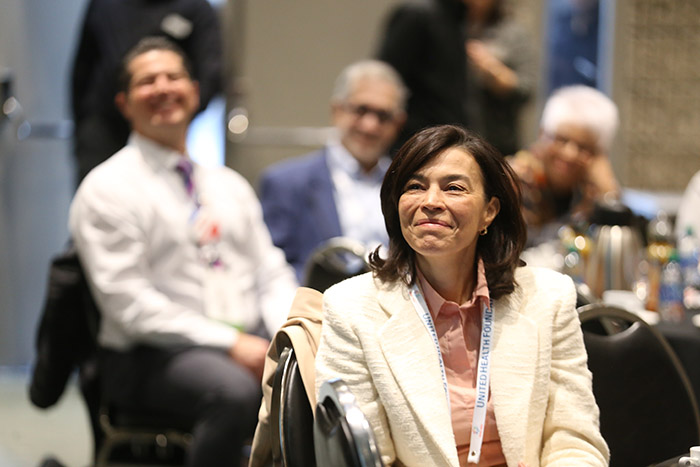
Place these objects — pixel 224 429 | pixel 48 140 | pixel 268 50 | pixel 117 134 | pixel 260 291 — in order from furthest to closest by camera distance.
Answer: pixel 268 50 < pixel 48 140 < pixel 117 134 < pixel 260 291 < pixel 224 429

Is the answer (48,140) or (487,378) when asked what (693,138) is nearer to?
(48,140)

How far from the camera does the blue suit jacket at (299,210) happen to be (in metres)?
3.86

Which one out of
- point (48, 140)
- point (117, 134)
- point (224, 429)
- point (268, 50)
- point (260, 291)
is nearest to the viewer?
point (224, 429)

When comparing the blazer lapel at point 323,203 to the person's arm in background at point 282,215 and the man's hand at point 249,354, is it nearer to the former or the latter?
the person's arm in background at point 282,215

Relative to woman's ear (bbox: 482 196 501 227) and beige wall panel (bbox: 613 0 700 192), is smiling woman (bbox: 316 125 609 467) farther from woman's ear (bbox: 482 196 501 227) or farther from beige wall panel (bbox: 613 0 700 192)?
beige wall panel (bbox: 613 0 700 192)

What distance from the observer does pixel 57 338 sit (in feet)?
9.30

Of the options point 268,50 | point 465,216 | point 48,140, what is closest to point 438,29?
point 268,50

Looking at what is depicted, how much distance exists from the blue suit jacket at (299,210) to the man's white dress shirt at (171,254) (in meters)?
0.51

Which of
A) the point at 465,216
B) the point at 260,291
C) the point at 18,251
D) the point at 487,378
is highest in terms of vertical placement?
the point at 465,216

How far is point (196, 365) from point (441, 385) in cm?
124

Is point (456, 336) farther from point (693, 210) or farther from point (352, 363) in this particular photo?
point (693, 210)

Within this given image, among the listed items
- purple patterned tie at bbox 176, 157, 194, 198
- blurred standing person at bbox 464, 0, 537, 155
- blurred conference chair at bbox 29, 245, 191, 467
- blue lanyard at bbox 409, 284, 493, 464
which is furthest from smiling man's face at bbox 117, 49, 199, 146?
blurred standing person at bbox 464, 0, 537, 155

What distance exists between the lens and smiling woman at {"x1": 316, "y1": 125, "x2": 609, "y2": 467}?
175 cm

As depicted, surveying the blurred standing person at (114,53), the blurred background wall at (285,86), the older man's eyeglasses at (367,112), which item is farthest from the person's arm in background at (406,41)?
the blurred background wall at (285,86)
